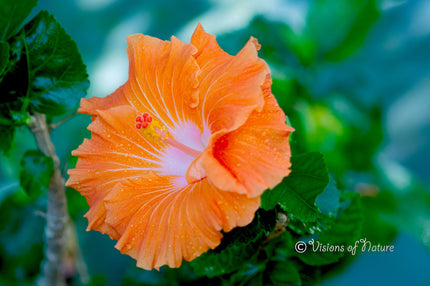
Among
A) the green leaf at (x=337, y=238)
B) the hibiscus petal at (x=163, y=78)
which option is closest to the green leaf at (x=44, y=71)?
the hibiscus petal at (x=163, y=78)

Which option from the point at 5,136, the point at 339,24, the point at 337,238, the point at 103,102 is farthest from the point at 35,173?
the point at 339,24

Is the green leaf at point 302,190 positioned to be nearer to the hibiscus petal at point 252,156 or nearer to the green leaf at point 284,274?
the hibiscus petal at point 252,156

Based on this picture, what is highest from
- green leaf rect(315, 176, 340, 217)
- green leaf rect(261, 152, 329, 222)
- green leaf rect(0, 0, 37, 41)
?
green leaf rect(0, 0, 37, 41)

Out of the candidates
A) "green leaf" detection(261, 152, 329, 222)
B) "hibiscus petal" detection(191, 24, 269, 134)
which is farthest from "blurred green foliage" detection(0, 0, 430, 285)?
"hibiscus petal" detection(191, 24, 269, 134)

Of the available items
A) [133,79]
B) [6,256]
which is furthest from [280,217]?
[6,256]

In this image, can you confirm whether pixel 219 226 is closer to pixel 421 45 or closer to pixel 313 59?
pixel 313 59

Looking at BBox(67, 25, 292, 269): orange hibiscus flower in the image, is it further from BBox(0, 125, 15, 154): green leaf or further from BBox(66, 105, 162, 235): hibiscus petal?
BBox(0, 125, 15, 154): green leaf

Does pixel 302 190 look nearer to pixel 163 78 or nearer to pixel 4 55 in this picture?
pixel 163 78
